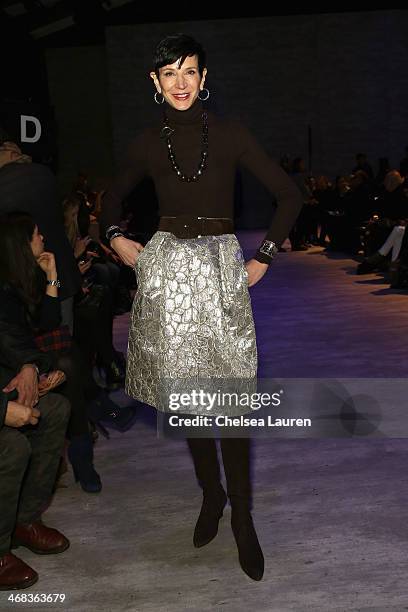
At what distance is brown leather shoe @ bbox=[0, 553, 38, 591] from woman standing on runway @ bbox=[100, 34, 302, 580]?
24.0 inches

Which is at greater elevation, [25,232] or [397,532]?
[25,232]

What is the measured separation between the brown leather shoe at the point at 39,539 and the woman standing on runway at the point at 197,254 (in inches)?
23.0

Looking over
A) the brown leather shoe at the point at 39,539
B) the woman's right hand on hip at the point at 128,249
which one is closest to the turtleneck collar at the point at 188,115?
the woman's right hand on hip at the point at 128,249

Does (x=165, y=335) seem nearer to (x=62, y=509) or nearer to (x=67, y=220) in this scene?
(x=62, y=509)

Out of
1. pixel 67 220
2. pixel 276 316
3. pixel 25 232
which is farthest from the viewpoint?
pixel 276 316

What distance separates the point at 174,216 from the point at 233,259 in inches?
8.7

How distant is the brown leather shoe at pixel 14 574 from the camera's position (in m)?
2.65

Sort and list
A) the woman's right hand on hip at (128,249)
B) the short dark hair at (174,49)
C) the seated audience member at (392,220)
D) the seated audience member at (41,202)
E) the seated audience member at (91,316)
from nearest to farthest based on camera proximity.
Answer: the short dark hair at (174,49), the woman's right hand on hip at (128,249), the seated audience member at (41,202), the seated audience member at (91,316), the seated audience member at (392,220)

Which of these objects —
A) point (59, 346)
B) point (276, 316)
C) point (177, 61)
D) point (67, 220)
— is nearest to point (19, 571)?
point (59, 346)

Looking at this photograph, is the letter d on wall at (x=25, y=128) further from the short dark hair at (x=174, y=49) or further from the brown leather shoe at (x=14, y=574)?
the brown leather shoe at (x=14, y=574)

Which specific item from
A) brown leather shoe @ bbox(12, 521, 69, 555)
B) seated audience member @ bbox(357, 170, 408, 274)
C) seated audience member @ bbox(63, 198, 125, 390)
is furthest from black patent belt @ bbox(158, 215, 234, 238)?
seated audience member @ bbox(357, 170, 408, 274)

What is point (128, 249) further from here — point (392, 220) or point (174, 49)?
point (392, 220)

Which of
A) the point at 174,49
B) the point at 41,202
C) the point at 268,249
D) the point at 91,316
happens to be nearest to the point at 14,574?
the point at 268,249

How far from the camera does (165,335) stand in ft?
8.79
